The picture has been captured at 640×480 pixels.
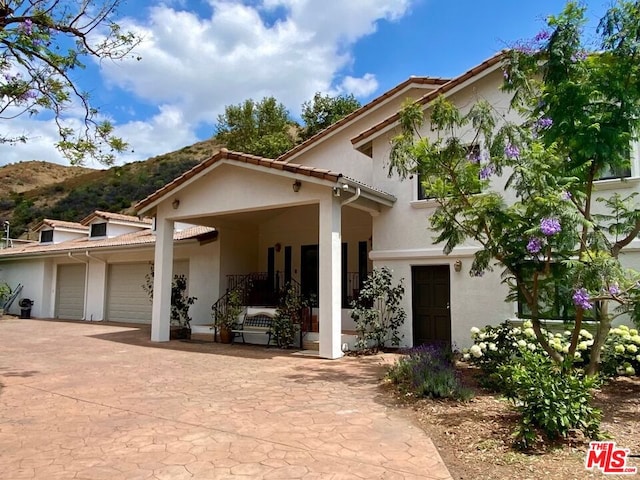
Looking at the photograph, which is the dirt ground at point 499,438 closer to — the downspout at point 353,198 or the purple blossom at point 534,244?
the purple blossom at point 534,244

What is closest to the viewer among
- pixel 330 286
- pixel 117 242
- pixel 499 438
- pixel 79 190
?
pixel 499 438

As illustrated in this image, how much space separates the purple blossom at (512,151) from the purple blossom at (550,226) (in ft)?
4.81

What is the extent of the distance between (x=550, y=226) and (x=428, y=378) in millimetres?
3107

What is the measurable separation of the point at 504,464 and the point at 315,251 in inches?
482

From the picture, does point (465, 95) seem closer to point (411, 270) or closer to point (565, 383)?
point (411, 270)

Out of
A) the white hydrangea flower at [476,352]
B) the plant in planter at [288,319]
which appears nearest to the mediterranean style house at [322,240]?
the plant in planter at [288,319]

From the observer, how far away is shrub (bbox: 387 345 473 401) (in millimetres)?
7086

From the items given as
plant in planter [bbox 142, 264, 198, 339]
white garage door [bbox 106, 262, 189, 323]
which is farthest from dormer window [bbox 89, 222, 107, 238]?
plant in planter [bbox 142, 264, 198, 339]

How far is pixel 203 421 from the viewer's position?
6.16 metres

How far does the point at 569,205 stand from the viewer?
6379 millimetres

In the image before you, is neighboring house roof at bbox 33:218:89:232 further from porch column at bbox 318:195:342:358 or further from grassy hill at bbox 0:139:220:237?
porch column at bbox 318:195:342:358

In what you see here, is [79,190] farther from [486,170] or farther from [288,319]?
[486,170]

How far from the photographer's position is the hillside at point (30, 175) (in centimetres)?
6359

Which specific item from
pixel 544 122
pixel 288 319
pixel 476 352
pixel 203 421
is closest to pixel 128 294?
pixel 288 319
